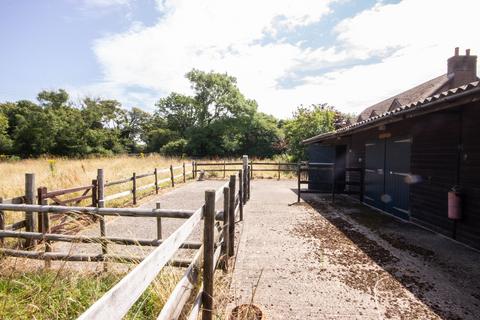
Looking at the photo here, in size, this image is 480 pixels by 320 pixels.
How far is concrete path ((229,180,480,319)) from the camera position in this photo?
3250 millimetres

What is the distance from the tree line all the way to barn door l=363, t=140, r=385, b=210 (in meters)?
14.8

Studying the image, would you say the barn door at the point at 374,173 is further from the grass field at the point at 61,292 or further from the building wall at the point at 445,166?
the grass field at the point at 61,292

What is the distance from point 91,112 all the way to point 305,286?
147ft

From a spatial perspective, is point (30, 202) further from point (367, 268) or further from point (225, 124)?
point (225, 124)

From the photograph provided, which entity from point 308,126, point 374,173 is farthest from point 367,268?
point 308,126

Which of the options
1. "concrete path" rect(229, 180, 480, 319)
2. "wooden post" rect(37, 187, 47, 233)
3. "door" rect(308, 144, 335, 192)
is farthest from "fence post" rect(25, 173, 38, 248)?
"door" rect(308, 144, 335, 192)

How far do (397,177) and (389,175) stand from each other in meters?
0.40

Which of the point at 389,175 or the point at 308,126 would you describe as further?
the point at 308,126

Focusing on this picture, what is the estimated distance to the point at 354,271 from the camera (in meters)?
4.23

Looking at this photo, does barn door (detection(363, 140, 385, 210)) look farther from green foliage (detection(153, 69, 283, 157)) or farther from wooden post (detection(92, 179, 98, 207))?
green foliage (detection(153, 69, 283, 157))

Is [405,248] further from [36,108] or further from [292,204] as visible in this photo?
[36,108]

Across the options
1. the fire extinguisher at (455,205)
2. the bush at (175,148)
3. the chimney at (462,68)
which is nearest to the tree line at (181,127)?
the bush at (175,148)

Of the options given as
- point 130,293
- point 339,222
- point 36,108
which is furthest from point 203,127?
point 130,293

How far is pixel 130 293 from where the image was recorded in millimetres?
1110
